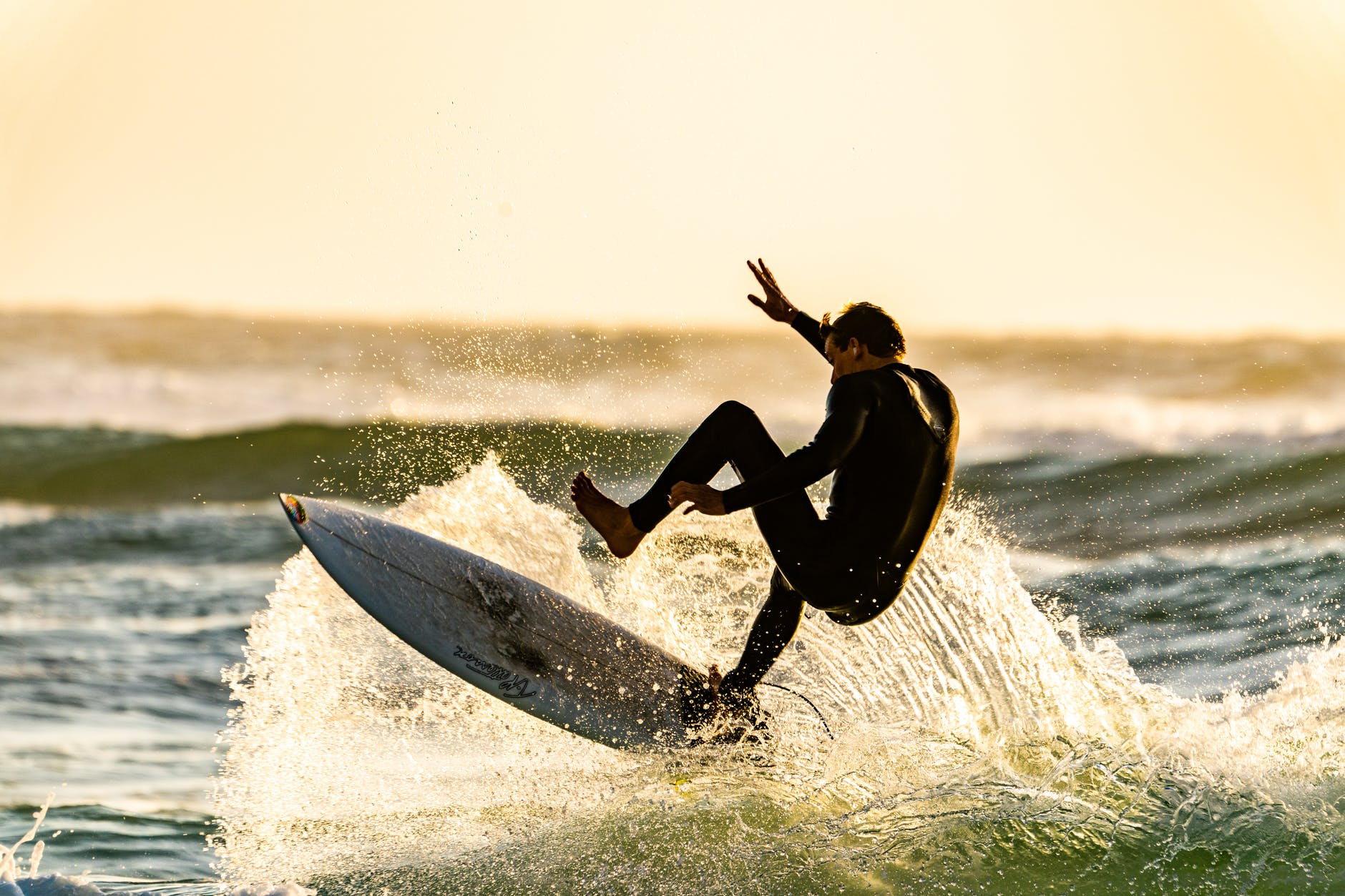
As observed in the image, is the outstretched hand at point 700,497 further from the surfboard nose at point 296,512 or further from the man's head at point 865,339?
the surfboard nose at point 296,512

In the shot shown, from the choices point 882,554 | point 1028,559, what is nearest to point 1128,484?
point 1028,559

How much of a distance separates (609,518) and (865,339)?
1.13 m

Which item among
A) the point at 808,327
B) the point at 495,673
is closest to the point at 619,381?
the point at 808,327

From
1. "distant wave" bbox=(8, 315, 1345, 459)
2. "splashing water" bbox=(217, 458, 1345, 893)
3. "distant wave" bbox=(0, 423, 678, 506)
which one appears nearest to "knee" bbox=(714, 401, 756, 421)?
"splashing water" bbox=(217, 458, 1345, 893)

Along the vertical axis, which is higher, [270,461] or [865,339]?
[270,461]

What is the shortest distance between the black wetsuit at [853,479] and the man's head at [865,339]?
0.19 ft

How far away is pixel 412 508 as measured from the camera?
5.27m

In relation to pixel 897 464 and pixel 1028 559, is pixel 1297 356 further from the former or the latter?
pixel 897 464

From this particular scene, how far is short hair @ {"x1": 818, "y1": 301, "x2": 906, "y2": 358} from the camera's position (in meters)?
Answer: 4.18

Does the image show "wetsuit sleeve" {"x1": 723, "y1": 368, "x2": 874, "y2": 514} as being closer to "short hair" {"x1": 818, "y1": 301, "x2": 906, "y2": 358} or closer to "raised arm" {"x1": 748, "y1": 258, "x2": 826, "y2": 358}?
"short hair" {"x1": 818, "y1": 301, "x2": 906, "y2": 358}

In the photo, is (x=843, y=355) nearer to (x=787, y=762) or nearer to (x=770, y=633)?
(x=770, y=633)

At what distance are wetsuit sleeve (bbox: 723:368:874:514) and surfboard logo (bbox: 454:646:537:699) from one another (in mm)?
1218

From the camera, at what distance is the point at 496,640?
462 cm

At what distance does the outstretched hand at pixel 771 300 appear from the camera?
15.5 ft
